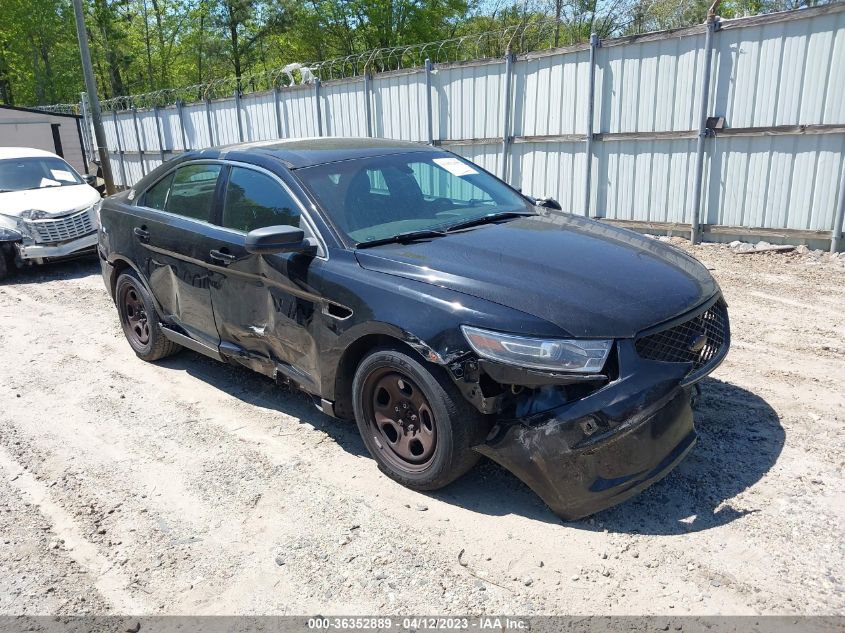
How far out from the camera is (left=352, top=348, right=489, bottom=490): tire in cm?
305

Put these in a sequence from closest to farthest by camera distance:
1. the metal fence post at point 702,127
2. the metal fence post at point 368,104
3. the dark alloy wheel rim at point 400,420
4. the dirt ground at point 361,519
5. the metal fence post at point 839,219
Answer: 1. the dirt ground at point 361,519
2. the dark alloy wheel rim at point 400,420
3. the metal fence post at point 839,219
4. the metal fence post at point 702,127
5. the metal fence post at point 368,104

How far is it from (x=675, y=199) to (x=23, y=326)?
26.7 ft

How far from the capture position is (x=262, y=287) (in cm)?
399

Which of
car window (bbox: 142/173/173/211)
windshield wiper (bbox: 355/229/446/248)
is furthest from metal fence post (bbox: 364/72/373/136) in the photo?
windshield wiper (bbox: 355/229/446/248)

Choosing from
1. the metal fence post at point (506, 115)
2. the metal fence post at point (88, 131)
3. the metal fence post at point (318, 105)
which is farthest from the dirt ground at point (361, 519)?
the metal fence post at point (88, 131)

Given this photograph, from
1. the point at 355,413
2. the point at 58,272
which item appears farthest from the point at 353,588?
the point at 58,272

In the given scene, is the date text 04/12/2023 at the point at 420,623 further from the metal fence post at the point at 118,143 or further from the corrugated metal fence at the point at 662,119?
the metal fence post at the point at 118,143

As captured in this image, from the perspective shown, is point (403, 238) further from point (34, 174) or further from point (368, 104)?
point (368, 104)

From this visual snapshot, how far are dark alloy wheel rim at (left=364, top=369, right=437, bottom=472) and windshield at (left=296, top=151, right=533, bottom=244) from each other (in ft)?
2.76

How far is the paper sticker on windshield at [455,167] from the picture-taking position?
180 inches

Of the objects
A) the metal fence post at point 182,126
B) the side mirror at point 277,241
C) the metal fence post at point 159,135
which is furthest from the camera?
the metal fence post at point 159,135

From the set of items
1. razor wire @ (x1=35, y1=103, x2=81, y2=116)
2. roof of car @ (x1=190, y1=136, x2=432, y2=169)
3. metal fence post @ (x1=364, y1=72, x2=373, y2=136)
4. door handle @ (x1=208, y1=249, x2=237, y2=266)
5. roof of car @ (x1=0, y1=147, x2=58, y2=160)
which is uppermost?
razor wire @ (x1=35, y1=103, x2=81, y2=116)

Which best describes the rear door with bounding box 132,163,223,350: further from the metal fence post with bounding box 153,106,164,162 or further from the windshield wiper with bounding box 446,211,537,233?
the metal fence post with bounding box 153,106,164,162

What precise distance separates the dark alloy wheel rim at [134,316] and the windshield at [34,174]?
560cm
